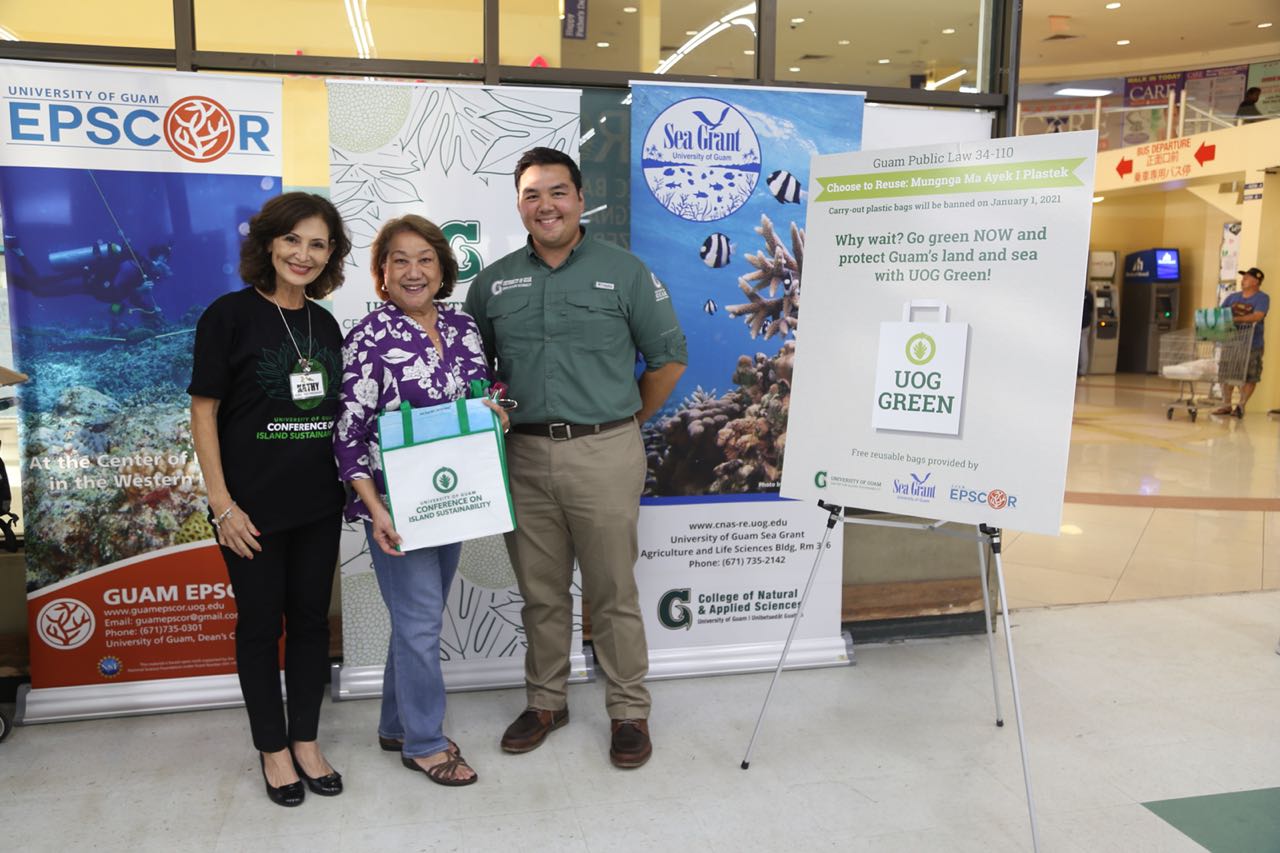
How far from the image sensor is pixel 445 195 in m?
3.22

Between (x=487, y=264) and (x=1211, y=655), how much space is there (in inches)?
123

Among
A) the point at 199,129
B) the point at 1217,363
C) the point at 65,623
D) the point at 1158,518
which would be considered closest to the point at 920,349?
the point at 199,129

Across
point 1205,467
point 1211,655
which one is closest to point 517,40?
point 1211,655

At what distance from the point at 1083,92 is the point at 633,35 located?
16862 millimetres

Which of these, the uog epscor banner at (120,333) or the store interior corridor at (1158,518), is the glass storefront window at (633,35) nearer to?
the uog epscor banner at (120,333)

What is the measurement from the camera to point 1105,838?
2.44 meters

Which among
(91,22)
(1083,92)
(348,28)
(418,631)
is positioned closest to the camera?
(418,631)

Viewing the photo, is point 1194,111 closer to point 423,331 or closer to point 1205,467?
point 1205,467

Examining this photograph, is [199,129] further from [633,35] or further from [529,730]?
[529,730]

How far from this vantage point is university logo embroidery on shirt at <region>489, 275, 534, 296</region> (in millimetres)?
2803

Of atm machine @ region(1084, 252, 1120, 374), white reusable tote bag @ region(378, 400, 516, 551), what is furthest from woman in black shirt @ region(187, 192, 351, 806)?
atm machine @ region(1084, 252, 1120, 374)

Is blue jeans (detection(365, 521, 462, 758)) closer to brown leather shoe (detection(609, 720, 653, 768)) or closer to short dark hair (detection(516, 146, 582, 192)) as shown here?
brown leather shoe (detection(609, 720, 653, 768))

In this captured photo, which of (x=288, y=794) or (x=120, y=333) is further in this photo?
(x=120, y=333)

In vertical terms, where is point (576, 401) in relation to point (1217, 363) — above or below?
above
